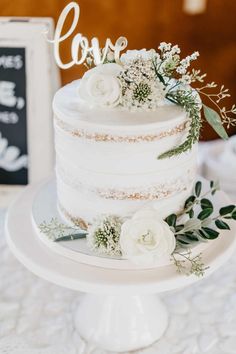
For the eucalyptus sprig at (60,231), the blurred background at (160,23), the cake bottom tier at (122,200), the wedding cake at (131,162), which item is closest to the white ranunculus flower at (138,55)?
the wedding cake at (131,162)

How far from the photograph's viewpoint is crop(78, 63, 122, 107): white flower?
113 cm

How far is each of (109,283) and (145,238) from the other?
0.11 m

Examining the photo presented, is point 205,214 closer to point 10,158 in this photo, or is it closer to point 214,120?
point 214,120

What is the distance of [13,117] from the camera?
1867 millimetres

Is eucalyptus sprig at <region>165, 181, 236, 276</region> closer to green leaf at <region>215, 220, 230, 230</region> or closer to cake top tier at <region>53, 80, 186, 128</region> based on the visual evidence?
green leaf at <region>215, 220, 230, 230</region>

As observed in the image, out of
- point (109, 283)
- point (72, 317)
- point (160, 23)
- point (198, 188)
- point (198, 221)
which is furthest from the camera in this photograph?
point (160, 23)

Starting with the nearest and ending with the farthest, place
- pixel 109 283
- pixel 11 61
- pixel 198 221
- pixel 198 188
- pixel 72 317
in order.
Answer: pixel 109 283, pixel 198 221, pixel 198 188, pixel 72 317, pixel 11 61

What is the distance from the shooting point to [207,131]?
2189 mm

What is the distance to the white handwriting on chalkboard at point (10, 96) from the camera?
72.9 inches

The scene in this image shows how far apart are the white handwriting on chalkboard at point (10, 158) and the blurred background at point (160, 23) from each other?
32 cm

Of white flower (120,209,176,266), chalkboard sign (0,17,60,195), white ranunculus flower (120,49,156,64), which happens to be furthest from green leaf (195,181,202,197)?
chalkboard sign (0,17,60,195)

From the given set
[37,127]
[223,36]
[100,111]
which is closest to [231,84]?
[223,36]

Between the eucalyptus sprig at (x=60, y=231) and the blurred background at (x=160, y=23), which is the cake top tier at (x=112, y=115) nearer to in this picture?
the eucalyptus sprig at (x=60, y=231)

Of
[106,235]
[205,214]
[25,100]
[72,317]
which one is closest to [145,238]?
[106,235]
